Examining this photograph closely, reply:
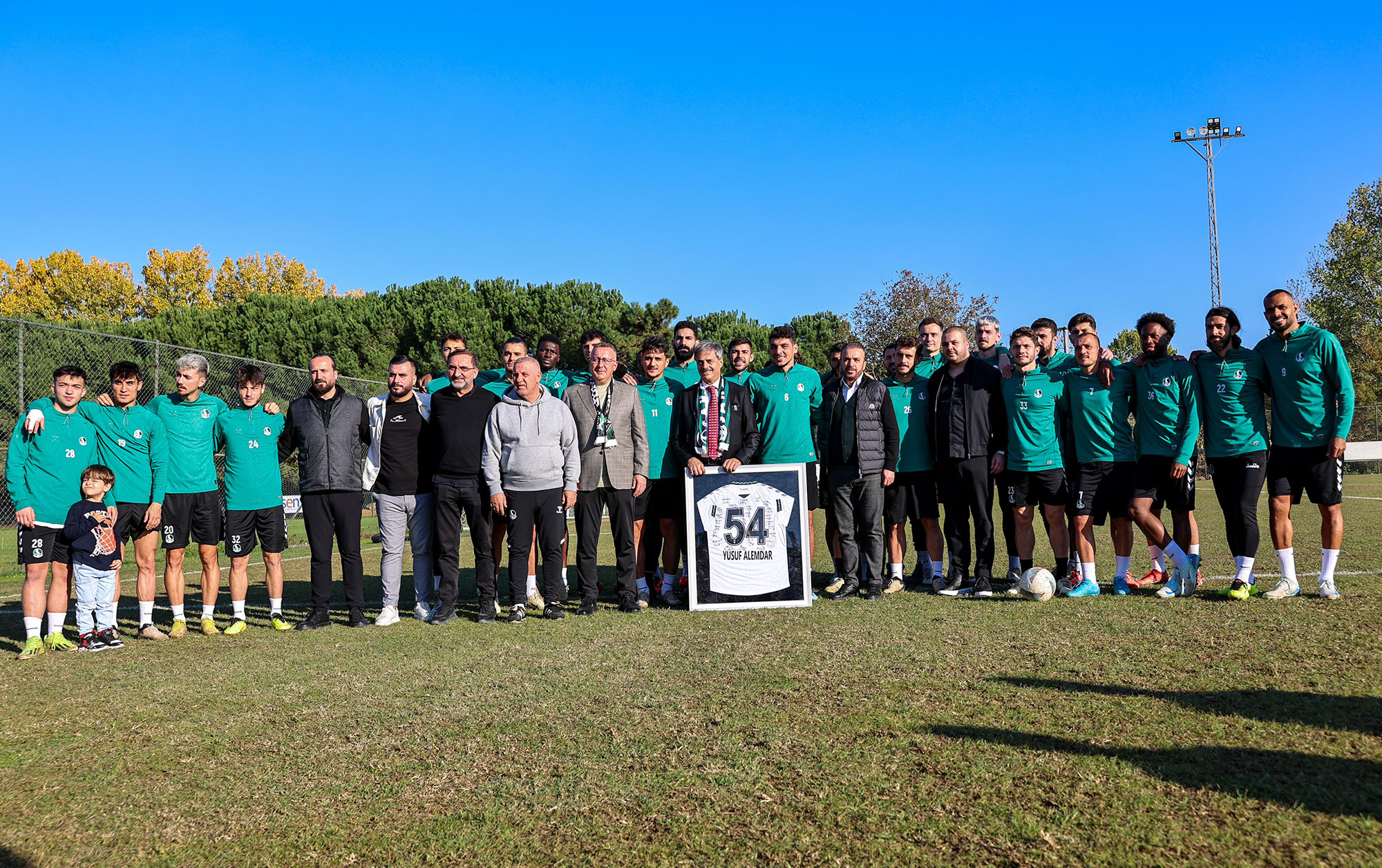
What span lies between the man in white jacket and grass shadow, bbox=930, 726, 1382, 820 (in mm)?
4953

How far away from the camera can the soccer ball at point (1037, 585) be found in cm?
667

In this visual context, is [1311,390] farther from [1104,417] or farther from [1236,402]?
[1104,417]

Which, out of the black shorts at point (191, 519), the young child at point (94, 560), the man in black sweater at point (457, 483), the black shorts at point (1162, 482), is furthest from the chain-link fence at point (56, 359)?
the black shorts at point (1162, 482)

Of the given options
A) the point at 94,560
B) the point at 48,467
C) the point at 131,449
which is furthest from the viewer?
the point at 131,449

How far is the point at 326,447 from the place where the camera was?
685 cm

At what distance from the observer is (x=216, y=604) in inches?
327

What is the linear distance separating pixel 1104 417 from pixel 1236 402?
A: 90cm

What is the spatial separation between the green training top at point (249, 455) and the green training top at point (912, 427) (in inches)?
198

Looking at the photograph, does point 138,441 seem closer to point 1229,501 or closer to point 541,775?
point 541,775

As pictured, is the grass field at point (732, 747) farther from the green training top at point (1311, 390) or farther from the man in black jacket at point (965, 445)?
the man in black jacket at point (965, 445)

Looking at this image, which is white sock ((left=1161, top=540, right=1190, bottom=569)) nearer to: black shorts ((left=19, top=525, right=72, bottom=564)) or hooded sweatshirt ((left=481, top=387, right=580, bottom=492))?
hooded sweatshirt ((left=481, top=387, right=580, bottom=492))

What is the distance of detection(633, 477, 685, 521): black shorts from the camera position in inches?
300

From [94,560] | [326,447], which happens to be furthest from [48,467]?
[326,447]

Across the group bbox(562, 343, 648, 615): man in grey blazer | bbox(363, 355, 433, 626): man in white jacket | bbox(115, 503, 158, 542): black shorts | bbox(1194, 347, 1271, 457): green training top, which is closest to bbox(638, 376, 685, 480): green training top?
bbox(562, 343, 648, 615): man in grey blazer
